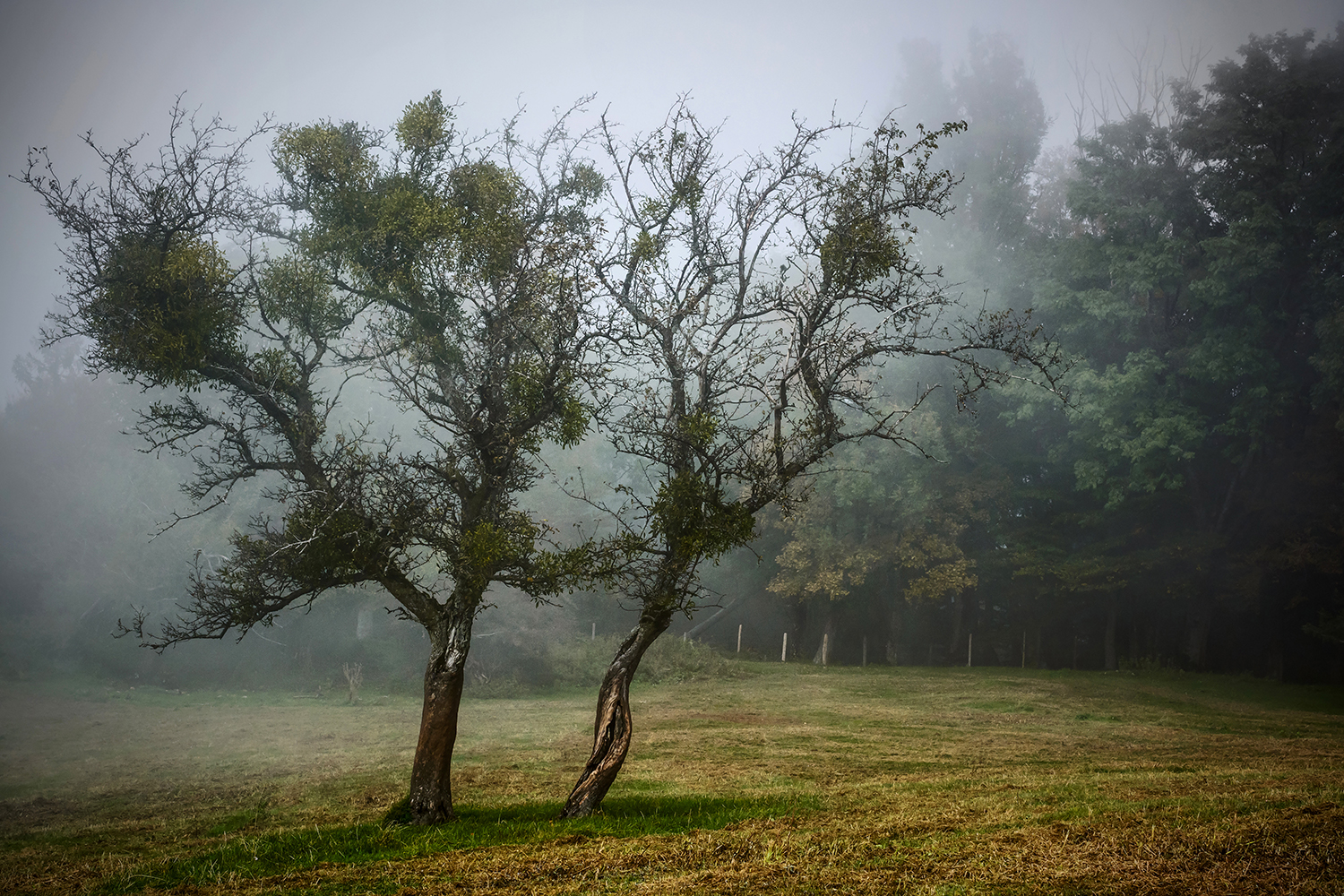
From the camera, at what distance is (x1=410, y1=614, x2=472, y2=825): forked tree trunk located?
9.57 meters

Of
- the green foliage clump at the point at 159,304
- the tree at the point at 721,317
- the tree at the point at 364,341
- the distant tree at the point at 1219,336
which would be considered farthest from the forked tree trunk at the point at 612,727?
the distant tree at the point at 1219,336

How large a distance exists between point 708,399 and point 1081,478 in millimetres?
23705

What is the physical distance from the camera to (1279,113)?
2627 centimetres

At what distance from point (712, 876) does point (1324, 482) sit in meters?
28.7

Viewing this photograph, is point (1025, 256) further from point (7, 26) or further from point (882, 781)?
point (7, 26)

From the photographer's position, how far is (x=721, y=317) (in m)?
11.3

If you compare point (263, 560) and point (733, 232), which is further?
point (733, 232)

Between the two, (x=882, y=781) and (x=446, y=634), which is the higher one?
(x=446, y=634)

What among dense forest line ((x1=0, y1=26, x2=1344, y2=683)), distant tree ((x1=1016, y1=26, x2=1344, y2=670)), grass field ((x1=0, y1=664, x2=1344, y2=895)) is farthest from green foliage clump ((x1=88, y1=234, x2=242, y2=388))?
distant tree ((x1=1016, y1=26, x2=1344, y2=670))

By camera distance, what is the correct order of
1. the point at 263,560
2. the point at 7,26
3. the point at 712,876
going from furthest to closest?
1. the point at 7,26
2. the point at 263,560
3. the point at 712,876

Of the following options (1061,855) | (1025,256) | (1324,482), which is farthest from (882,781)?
(1025,256)

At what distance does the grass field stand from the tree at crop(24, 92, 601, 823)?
2581 mm

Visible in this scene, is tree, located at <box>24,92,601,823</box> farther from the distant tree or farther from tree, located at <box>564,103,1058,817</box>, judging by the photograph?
the distant tree

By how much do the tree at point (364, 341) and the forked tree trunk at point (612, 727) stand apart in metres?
1.18
